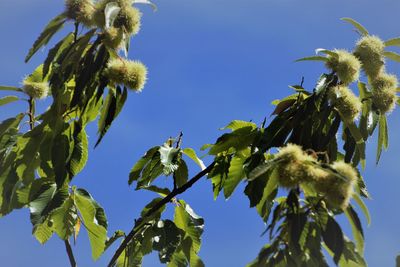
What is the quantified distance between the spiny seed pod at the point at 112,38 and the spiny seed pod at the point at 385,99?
38.2 inches

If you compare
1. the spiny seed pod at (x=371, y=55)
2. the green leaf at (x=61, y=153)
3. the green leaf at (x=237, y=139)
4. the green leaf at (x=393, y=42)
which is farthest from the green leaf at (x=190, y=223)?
the green leaf at (x=393, y=42)

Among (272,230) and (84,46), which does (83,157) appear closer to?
(84,46)

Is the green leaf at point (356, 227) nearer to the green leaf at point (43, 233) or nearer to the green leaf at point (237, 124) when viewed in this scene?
the green leaf at point (237, 124)

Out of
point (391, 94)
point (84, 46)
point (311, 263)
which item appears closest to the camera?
point (311, 263)

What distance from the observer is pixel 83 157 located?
8.94ft

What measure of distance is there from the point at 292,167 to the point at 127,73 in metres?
0.75

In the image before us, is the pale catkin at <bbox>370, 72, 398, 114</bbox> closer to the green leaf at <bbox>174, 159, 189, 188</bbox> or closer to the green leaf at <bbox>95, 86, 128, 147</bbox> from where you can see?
the green leaf at <bbox>174, 159, 189, 188</bbox>

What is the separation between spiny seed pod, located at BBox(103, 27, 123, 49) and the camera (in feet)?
8.22

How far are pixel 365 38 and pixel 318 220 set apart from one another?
91cm

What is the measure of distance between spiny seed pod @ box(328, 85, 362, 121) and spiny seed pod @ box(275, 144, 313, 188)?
525 millimetres

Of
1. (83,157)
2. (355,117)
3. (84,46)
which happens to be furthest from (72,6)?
(355,117)

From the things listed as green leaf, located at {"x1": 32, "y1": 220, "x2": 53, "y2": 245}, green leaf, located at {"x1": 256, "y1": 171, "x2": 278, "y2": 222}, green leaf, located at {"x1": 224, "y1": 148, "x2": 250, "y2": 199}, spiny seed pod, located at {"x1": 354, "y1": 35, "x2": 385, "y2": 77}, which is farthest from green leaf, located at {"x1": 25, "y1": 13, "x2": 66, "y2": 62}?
spiny seed pod, located at {"x1": 354, "y1": 35, "x2": 385, "y2": 77}

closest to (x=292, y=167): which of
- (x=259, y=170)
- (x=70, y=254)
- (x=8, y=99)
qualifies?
(x=259, y=170)

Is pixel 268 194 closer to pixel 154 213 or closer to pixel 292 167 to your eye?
pixel 292 167
